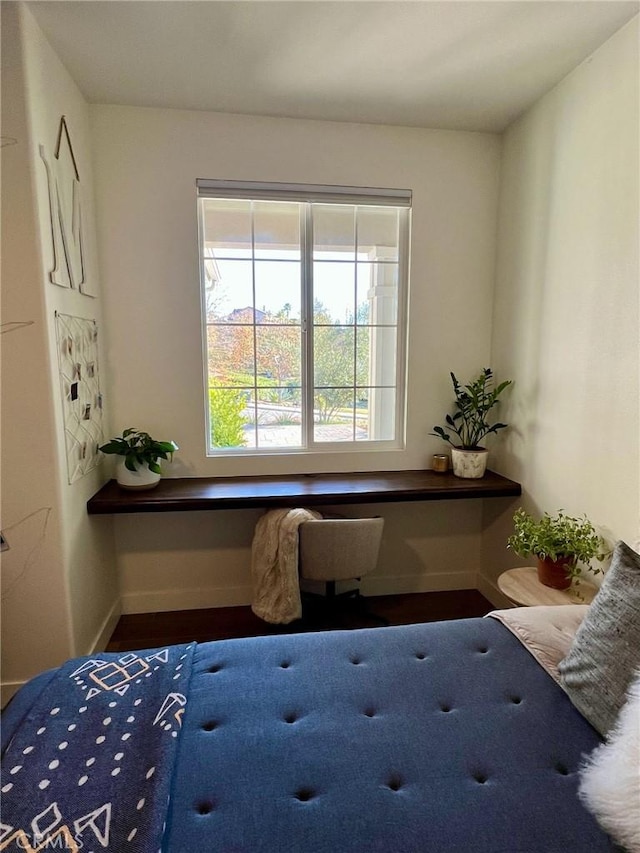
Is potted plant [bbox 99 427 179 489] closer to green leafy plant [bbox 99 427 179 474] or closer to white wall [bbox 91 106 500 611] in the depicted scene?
green leafy plant [bbox 99 427 179 474]

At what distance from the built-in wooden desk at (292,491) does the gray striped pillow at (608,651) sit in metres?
1.20

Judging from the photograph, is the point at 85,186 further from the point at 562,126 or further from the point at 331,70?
the point at 562,126

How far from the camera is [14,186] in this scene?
1731 mm

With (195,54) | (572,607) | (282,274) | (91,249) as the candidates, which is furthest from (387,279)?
(572,607)

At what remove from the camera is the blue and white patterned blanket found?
865 millimetres

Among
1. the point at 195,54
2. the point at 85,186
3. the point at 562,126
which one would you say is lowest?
the point at 85,186

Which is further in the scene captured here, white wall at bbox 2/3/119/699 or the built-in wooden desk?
the built-in wooden desk

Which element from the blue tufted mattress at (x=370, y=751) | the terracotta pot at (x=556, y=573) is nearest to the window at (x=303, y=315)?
the terracotta pot at (x=556, y=573)

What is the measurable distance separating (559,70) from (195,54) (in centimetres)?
166

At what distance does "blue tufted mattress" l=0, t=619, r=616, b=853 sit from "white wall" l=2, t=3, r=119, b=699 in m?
0.84

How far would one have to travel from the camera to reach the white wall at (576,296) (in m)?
1.82

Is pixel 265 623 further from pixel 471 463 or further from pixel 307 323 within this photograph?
pixel 307 323

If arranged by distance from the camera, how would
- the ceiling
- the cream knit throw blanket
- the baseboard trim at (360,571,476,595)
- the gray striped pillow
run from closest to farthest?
the gray striped pillow, the ceiling, the cream knit throw blanket, the baseboard trim at (360,571,476,595)

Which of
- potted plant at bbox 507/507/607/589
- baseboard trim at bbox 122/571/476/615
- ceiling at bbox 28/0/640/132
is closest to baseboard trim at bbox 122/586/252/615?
baseboard trim at bbox 122/571/476/615
